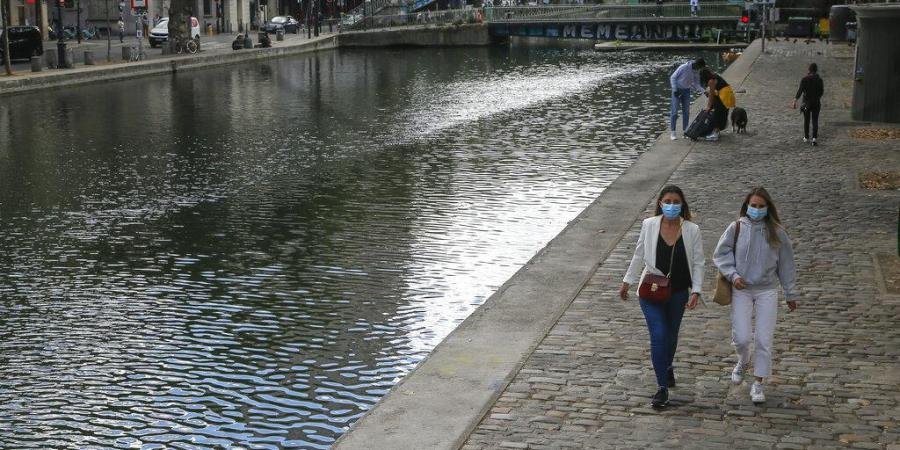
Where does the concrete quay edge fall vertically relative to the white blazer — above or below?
below

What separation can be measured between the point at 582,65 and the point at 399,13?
31.7 metres

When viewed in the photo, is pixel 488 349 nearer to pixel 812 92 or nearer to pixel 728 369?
pixel 728 369

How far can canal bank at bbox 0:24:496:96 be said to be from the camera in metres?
41.1

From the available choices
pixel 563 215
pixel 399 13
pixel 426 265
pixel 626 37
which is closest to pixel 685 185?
pixel 563 215

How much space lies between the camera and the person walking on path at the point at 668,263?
8812 mm

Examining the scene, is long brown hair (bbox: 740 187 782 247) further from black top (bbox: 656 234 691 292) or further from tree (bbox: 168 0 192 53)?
tree (bbox: 168 0 192 53)

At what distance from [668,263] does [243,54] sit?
49836mm

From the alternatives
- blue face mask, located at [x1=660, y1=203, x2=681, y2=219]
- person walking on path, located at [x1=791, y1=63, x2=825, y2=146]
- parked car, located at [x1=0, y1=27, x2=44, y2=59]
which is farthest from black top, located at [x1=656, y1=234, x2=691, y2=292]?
parked car, located at [x1=0, y1=27, x2=44, y2=59]

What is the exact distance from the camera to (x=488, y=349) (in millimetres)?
10438

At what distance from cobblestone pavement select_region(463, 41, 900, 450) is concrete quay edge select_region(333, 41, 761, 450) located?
0.48 ft

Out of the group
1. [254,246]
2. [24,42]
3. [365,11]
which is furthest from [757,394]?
[365,11]

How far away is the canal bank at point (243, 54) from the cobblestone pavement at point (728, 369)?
29059mm

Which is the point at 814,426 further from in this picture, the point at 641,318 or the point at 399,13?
the point at 399,13

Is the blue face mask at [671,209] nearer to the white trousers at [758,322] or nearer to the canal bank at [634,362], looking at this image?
the white trousers at [758,322]
